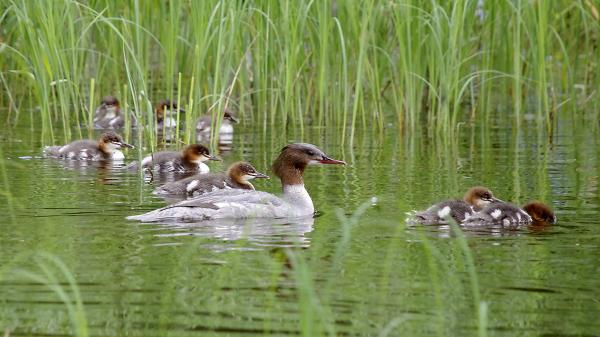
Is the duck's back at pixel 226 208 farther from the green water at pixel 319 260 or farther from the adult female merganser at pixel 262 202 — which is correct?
the green water at pixel 319 260

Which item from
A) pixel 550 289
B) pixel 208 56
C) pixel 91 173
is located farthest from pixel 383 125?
pixel 550 289

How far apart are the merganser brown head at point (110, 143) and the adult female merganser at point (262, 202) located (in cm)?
315

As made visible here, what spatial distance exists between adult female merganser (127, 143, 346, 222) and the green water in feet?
0.65

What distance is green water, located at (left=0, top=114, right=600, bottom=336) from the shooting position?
5273 millimetres

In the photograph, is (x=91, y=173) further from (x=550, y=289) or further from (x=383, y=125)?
(x=550, y=289)

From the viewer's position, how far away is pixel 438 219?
8.10 meters

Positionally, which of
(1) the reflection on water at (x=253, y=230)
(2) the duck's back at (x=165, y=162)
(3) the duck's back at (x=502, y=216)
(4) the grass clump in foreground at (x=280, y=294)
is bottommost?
(4) the grass clump in foreground at (x=280, y=294)

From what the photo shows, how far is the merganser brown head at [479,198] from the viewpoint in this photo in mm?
8648

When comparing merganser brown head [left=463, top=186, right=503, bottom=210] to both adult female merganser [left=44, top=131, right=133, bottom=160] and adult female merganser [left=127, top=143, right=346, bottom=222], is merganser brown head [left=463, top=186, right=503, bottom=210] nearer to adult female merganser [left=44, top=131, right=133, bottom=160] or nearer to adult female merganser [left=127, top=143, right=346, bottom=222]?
adult female merganser [left=127, top=143, right=346, bottom=222]

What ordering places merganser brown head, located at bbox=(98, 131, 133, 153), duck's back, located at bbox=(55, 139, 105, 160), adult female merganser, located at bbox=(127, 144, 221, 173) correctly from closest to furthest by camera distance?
adult female merganser, located at bbox=(127, 144, 221, 173) < duck's back, located at bbox=(55, 139, 105, 160) < merganser brown head, located at bbox=(98, 131, 133, 153)

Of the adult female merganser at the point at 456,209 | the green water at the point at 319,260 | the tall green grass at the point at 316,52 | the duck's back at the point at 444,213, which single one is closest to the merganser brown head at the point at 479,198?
the adult female merganser at the point at 456,209

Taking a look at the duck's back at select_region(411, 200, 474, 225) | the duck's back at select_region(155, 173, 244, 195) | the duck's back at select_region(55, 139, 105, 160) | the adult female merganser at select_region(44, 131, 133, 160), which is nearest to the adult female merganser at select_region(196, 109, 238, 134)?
the adult female merganser at select_region(44, 131, 133, 160)

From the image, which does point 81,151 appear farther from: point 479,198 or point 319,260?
point 319,260

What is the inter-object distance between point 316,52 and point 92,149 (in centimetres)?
256
